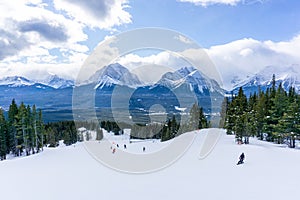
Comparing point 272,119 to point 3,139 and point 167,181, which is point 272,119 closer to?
point 167,181

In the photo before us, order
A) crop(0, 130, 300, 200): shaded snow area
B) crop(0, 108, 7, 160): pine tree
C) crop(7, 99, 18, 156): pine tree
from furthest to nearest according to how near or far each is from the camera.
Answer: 1. crop(7, 99, 18, 156): pine tree
2. crop(0, 108, 7, 160): pine tree
3. crop(0, 130, 300, 200): shaded snow area

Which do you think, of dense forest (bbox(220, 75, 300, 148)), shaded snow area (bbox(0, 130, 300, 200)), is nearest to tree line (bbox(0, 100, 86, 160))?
shaded snow area (bbox(0, 130, 300, 200))

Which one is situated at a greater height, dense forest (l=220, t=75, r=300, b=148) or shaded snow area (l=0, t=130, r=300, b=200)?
dense forest (l=220, t=75, r=300, b=148)

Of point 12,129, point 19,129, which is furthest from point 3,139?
point 19,129

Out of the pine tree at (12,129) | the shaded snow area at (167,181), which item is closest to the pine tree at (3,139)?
the pine tree at (12,129)

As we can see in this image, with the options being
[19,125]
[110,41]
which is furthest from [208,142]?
[110,41]

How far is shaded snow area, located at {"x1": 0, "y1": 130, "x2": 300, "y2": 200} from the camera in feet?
55.4

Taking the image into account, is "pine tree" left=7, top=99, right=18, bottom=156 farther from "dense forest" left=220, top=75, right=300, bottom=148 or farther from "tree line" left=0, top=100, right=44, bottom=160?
"dense forest" left=220, top=75, right=300, bottom=148

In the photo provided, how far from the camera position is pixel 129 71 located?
1471cm

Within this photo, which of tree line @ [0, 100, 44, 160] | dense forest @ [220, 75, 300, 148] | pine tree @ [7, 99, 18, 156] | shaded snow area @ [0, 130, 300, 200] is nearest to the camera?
shaded snow area @ [0, 130, 300, 200]

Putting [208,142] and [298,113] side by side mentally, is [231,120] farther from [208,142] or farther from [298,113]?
[298,113]

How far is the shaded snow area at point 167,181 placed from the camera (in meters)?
16.9

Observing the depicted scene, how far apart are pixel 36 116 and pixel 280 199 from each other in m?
44.9

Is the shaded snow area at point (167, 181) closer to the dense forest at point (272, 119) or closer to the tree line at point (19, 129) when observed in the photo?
the dense forest at point (272, 119)
